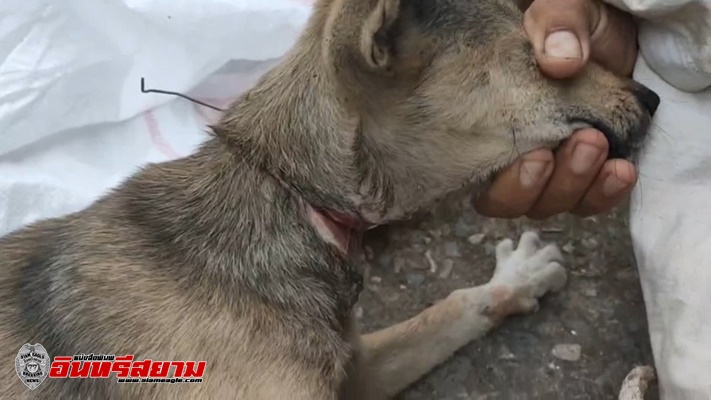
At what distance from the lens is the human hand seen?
1.89m

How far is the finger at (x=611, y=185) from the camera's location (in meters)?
1.96

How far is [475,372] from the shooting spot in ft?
8.28

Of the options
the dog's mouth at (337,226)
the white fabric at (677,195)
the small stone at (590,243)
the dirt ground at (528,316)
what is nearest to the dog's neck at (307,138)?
the dog's mouth at (337,226)

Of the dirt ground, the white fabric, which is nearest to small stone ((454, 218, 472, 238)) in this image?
the dirt ground

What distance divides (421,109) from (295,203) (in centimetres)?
32

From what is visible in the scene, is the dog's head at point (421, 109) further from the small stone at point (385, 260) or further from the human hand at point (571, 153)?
the small stone at point (385, 260)

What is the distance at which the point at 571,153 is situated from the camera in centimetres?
192

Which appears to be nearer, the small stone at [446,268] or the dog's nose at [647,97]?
the dog's nose at [647,97]

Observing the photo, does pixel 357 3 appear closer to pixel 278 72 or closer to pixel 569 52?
pixel 278 72

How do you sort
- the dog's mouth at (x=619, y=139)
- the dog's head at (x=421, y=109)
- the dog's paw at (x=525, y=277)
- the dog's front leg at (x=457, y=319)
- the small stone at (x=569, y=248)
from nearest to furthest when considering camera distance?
the dog's head at (x=421, y=109) → the dog's mouth at (x=619, y=139) → the dog's front leg at (x=457, y=319) → the dog's paw at (x=525, y=277) → the small stone at (x=569, y=248)

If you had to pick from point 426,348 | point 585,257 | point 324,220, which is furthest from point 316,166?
point 585,257

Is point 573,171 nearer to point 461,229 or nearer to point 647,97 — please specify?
point 647,97

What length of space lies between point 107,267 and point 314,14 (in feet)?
2.16

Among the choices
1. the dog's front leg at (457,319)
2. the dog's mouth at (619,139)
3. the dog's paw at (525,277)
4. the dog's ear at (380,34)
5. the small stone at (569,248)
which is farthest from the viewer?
the small stone at (569,248)
